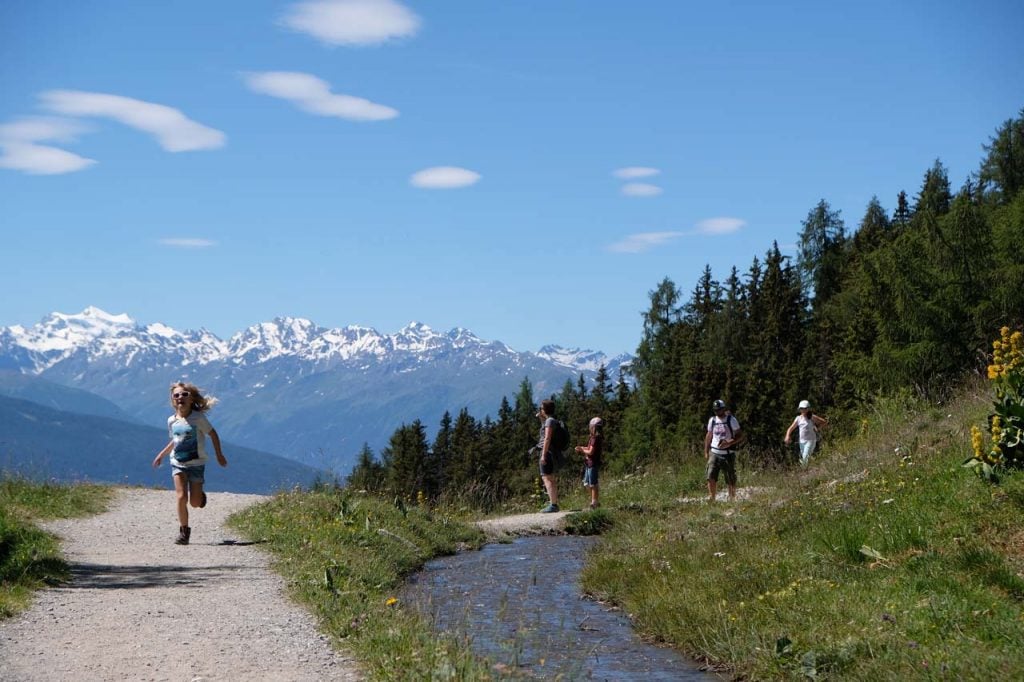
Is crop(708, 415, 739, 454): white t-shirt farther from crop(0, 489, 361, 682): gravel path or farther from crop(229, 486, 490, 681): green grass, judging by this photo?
crop(0, 489, 361, 682): gravel path

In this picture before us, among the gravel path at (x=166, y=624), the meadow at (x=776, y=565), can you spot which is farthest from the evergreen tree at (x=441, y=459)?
the gravel path at (x=166, y=624)

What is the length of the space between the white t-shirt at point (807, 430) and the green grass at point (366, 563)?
28.7 ft

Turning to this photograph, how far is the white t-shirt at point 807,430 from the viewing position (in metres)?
22.8

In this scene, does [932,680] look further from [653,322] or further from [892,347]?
[653,322]

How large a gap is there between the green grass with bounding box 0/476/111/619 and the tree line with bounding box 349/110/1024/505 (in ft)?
20.2

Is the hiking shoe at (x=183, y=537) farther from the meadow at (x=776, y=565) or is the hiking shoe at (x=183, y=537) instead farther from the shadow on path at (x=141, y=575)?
the shadow on path at (x=141, y=575)

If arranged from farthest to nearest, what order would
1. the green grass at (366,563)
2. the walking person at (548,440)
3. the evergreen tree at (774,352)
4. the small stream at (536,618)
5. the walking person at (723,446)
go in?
the evergreen tree at (774,352) → the walking person at (723,446) → the walking person at (548,440) → the small stream at (536,618) → the green grass at (366,563)

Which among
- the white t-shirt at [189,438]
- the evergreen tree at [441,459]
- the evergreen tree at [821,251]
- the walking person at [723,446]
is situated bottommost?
the evergreen tree at [441,459]

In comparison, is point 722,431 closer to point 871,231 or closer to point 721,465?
point 721,465

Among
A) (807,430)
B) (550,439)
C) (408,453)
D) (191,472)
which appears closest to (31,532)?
(191,472)

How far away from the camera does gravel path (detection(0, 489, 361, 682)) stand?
23.9 ft

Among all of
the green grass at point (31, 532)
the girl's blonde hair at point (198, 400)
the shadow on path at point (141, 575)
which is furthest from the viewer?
the girl's blonde hair at point (198, 400)

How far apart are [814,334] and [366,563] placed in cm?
7404

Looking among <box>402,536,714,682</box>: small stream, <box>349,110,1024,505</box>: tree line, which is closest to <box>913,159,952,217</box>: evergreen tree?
<box>349,110,1024,505</box>: tree line
